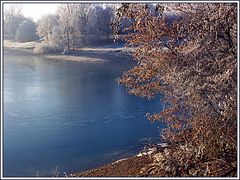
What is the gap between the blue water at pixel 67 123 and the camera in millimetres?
9562

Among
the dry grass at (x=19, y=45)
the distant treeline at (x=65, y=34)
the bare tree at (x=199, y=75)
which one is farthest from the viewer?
the dry grass at (x=19, y=45)

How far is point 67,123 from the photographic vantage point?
11664 mm

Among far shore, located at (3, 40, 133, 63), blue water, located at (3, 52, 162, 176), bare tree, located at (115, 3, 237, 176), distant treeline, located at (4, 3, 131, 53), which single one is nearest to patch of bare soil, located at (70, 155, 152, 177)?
bare tree, located at (115, 3, 237, 176)

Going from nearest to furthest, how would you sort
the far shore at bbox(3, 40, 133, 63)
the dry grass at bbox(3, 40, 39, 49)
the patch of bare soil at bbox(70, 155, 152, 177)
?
the patch of bare soil at bbox(70, 155, 152, 177) < the dry grass at bbox(3, 40, 39, 49) < the far shore at bbox(3, 40, 133, 63)

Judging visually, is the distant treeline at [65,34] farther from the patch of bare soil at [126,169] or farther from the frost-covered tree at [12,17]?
the patch of bare soil at [126,169]

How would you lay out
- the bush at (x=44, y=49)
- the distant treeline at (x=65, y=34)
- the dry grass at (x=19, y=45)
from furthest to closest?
the bush at (x=44, y=49) < the dry grass at (x=19, y=45) < the distant treeline at (x=65, y=34)

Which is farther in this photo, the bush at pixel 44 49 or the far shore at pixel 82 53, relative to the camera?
the bush at pixel 44 49

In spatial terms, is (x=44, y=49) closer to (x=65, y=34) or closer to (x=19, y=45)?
(x=19, y=45)

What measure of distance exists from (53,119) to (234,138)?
7.28m

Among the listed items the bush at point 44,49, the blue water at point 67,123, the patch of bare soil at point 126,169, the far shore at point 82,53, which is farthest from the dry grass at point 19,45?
the patch of bare soil at point 126,169

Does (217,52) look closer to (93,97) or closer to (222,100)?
(222,100)

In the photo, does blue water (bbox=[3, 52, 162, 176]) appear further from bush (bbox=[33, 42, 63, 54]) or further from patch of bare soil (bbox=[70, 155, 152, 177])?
bush (bbox=[33, 42, 63, 54])

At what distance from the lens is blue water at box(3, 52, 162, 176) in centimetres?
956

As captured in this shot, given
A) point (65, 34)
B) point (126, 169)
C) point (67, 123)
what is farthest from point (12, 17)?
point (65, 34)
